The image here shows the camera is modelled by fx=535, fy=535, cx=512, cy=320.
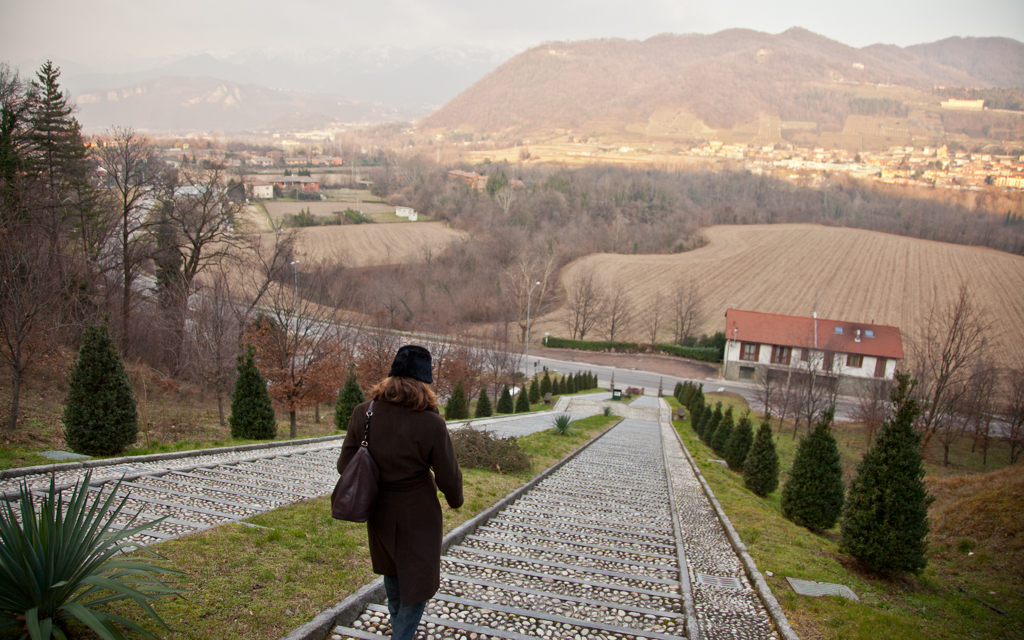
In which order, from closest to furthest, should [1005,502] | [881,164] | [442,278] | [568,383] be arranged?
[1005,502] < [568,383] < [442,278] < [881,164]

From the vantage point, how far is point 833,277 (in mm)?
65250

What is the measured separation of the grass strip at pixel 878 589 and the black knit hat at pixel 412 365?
4.28m

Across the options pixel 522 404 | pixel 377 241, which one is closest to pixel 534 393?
pixel 522 404

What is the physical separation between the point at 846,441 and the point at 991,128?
390 feet

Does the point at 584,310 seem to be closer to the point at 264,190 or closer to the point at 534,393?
the point at 534,393

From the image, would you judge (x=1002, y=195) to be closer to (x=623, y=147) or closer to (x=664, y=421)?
(x=664, y=421)

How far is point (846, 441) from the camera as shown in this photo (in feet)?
89.6

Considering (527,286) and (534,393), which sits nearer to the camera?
(534,393)

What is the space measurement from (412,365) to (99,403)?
934 centimetres

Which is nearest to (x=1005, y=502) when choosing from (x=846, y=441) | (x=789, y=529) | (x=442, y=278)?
(x=789, y=529)

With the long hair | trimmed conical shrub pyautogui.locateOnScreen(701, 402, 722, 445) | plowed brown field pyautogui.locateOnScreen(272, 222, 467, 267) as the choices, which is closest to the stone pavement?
the long hair

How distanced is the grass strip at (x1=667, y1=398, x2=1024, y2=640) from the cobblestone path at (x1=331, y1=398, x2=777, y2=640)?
477mm

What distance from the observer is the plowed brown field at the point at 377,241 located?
6021 cm

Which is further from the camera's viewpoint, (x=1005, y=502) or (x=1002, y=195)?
(x=1002, y=195)
